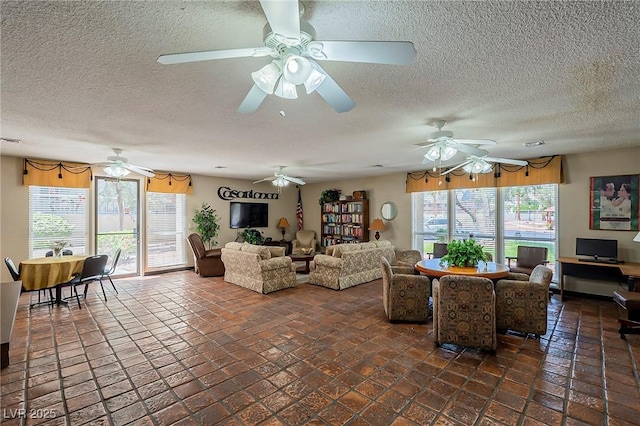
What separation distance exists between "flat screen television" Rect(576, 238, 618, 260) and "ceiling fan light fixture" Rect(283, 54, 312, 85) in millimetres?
5430

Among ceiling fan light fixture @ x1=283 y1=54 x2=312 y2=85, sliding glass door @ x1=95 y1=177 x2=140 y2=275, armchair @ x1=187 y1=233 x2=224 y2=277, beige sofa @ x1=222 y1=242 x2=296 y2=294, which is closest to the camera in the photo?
ceiling fan light fixture @ x1=283 y1=54 x2=312 y2=85

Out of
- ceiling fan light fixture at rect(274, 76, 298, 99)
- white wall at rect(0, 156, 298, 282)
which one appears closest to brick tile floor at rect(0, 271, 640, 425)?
white wall at rect(0, 156, 298, 282)

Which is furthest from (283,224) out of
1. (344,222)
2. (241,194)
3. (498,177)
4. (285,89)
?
(285,89)

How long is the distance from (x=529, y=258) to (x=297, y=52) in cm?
548

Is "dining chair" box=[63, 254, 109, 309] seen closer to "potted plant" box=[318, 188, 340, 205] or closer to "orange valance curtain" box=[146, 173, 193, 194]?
"orange valance curtain" box=[146, 173, 193, 194]

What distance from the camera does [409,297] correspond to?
3641 mm

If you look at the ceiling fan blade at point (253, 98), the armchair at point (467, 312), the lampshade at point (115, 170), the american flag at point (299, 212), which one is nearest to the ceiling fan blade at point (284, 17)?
the ceiling fan blade at point (253, 98)

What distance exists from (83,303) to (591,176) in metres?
8.44

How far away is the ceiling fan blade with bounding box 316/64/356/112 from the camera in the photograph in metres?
1.69

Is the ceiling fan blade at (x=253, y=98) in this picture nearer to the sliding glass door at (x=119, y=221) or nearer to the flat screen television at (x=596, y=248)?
the flat screen television at (x=596, y=248)

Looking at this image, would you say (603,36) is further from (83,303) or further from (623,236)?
(83,303)

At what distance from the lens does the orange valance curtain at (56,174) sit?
5141mm

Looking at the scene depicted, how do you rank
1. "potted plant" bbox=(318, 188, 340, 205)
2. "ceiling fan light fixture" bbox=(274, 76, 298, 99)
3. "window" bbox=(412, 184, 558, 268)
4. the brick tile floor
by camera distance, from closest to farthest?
"ceiling fan light fixture" bbox=(274, 76, 298, 99)
the brick tile floor
"window" bbox=(412, 184, 558, 268)
"potted plant" bbox=(318, 188, 340, 205)

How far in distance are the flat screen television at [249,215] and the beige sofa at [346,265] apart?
342 centimetres
